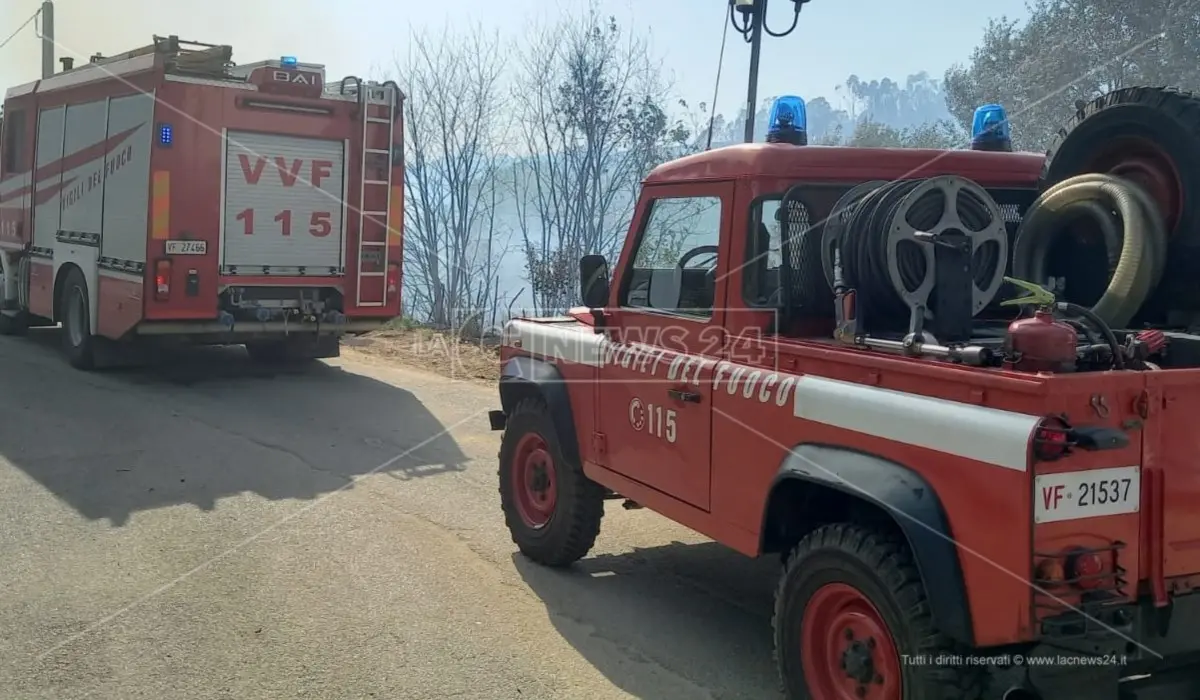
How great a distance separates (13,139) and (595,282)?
39.3ft

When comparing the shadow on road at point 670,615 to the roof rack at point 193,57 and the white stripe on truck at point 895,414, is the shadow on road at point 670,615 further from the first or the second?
the roof rack at point 193,57

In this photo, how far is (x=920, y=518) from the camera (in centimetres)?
330

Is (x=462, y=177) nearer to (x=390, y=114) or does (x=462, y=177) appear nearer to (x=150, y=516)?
(x=390, y=114)

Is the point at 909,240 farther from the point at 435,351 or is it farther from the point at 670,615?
the point at 435,351

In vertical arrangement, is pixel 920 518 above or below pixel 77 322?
below

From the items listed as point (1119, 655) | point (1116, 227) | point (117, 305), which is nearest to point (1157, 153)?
point (1116, 227)

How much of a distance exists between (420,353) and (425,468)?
250 inches

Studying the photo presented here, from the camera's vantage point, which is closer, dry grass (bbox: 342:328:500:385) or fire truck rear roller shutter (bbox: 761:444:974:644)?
fire truck rear roller shutter (bbox: 761:444:974:644)

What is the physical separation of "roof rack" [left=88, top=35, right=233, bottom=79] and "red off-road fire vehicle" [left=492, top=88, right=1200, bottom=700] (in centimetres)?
687

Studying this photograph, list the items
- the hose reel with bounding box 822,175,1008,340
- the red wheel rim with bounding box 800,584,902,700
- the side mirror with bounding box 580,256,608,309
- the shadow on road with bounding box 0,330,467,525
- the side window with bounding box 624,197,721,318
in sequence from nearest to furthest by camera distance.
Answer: the red wheel rim with bounding box 800,584,902,700, the hose reel with bounding box 822,175,1008,340, the side window with bounding box 624,197,721,318, the side mirror with bounding box 580,256,608,309, the shadow on road with bounding box 0,330,467,525

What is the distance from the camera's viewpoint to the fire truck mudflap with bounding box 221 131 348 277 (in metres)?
11.1

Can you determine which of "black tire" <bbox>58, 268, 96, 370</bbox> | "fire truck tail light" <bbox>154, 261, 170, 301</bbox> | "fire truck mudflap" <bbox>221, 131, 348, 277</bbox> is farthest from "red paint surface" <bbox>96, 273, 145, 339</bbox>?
"fire truck mudflap" <bbox>221, 131, 348, 277</bbox>

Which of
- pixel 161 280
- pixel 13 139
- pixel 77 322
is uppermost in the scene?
pixel 13 139

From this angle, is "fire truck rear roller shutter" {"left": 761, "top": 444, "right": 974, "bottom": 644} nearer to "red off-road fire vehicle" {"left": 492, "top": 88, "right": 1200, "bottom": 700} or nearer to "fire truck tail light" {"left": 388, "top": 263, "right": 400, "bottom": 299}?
"red off-road fire vehicle" {"left": 492, "top": 88, "right": 1200, "bottom": 700}
